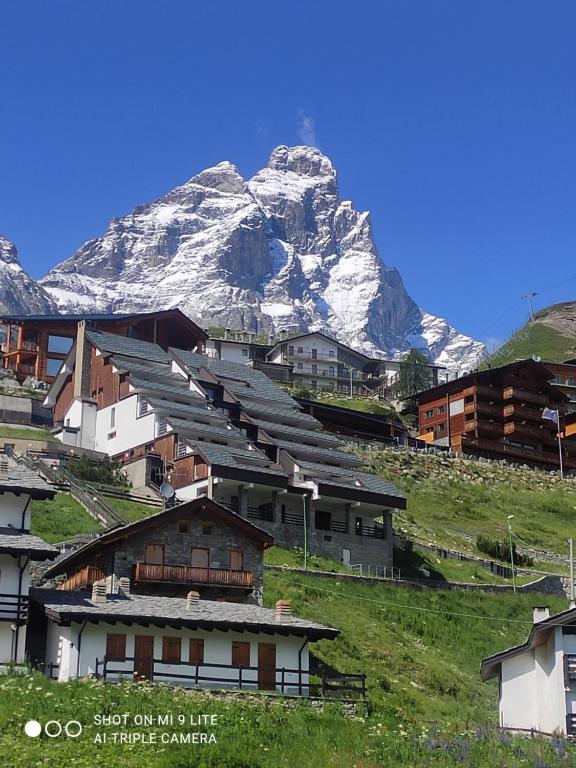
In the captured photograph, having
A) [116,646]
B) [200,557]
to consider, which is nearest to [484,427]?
[200,557]

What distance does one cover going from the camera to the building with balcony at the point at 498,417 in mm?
129000

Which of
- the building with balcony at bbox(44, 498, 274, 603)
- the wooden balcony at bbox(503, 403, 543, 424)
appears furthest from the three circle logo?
the wooden balcony at bbox(503, 403, 543, 424)

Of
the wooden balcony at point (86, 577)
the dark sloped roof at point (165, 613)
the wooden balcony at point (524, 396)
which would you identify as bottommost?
the dark sloped roof at point (165, 613)

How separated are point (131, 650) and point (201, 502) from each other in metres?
12.6

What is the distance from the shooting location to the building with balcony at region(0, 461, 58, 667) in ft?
150

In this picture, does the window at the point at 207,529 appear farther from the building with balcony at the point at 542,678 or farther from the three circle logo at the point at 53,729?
the three circle logo at the point at 53,729

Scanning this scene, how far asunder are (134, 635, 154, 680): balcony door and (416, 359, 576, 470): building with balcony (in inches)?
3310

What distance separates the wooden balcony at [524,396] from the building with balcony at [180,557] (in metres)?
78.4

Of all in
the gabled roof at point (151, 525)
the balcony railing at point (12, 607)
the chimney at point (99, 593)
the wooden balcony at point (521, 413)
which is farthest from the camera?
the wooden balcony at point (521, 413)

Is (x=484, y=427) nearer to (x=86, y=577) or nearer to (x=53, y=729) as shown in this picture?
(x=86, y=577)

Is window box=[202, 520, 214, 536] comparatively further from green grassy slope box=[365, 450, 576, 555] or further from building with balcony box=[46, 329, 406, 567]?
green grassy slope box=[365, 450, 576, 555]

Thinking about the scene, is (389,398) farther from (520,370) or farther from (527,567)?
(527,567)

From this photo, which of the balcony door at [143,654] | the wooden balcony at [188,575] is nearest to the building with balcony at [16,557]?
the balcony door at [143,654]

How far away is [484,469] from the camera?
383 ft
